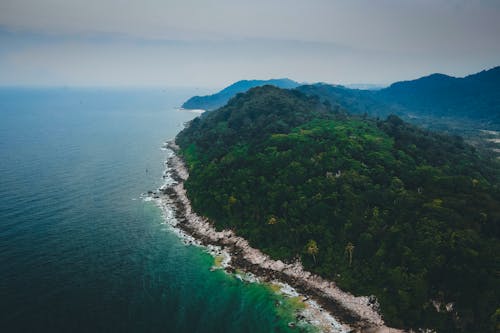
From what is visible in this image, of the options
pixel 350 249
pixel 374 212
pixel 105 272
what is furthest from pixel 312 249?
pixel 105 272

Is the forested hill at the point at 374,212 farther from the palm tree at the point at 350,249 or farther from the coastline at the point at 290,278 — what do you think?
the coastline at the point at 290,278

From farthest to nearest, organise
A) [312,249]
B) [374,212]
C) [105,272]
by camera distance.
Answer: [374,212] → [312,249] → [105,272]

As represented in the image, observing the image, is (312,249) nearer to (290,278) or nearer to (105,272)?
(290,278)

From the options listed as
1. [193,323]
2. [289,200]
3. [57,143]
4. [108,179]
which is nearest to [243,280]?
[193,323]

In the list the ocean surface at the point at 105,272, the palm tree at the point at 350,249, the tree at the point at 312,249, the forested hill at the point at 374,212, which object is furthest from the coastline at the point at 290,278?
the palm tree at the point at 350,249

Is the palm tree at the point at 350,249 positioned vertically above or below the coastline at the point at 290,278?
above
